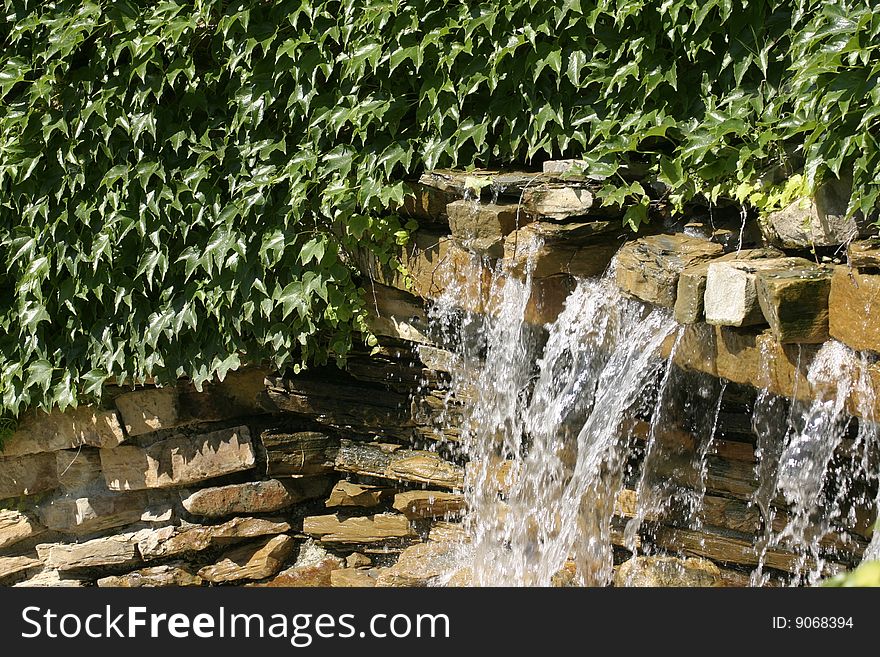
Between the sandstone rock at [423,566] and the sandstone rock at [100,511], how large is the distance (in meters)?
1.55

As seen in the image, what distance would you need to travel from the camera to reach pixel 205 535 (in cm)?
542

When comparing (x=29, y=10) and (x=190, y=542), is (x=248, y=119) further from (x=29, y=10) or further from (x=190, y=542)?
(x=190, y=542)

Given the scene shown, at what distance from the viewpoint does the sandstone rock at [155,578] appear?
18.0 ft

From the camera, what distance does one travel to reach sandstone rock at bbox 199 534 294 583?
540cm

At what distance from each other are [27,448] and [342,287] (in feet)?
7.69

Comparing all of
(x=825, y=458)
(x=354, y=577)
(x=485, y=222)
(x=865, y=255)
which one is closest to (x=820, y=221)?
(x=865, y=255)

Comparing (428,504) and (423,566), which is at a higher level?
(428,504)

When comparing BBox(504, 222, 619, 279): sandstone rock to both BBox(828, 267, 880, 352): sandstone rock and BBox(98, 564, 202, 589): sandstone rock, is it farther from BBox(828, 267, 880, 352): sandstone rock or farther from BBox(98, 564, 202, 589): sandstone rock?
BBox(98, 564, 202, 589): sandstone rock

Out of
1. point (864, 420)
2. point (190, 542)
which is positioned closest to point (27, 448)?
point (190, 542)

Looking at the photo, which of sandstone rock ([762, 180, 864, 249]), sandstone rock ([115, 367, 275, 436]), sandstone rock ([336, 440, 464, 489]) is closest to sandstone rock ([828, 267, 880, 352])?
sandstone rock ([762, 180, 864, 249])

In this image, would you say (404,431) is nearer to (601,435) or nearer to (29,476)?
(601,435)

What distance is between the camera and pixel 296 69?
4445 millimetres

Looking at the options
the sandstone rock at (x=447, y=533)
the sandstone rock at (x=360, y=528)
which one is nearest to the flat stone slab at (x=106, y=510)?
the sandstone rock at (x=360, y=528)

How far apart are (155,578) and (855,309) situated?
4087 mm
